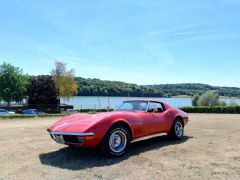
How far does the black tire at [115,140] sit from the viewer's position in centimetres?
618

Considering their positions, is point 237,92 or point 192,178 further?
point 237,92

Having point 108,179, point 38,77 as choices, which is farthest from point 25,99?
point 108,179

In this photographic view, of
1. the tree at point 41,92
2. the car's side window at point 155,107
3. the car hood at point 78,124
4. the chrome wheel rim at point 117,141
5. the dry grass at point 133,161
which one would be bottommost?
the dry grass at point 133,161

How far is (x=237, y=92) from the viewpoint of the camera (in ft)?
335

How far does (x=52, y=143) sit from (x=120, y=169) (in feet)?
11.1

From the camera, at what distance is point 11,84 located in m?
54.2

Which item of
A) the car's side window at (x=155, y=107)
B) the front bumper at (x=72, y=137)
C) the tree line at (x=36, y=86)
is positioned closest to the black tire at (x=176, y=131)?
the car's side window at (x=155, y=107)

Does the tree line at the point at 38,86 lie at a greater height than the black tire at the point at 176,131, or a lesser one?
greater

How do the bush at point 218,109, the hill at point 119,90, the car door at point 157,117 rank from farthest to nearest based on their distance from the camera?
the hill at point 119,90
the bush at point 218,109
the car door at point 157,117

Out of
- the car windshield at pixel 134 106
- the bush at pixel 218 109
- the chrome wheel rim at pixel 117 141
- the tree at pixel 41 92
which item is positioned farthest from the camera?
the tree at pixel 41 92

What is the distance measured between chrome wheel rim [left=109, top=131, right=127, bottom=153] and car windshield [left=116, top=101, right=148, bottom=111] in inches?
51.2

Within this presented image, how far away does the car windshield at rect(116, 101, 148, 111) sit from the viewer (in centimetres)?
775

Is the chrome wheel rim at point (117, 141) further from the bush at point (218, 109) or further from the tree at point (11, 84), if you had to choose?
the tree at point (11, 84)

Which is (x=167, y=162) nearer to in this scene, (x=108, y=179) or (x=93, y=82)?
(x=108, y=179)
